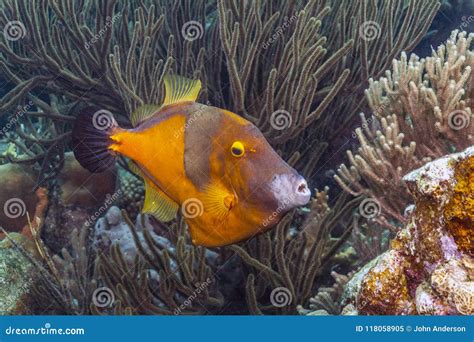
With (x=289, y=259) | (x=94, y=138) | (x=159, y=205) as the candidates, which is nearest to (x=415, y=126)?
(x=289, y=259)

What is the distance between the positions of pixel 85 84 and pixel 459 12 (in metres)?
4.27

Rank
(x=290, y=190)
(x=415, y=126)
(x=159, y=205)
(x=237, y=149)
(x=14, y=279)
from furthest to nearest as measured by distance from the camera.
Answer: (x=14, y=279) < (x=415, y=126) < (x=159, y=205) < (x=237, y=149) < (x=290, y=190)

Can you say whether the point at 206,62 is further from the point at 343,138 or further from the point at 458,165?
the point at 458,165

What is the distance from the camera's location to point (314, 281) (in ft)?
11.5

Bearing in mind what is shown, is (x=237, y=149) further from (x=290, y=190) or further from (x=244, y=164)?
(x=290, y=190)

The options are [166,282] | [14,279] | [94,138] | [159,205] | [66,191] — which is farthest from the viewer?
[66,191]

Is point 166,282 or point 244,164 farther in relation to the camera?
point 166,282

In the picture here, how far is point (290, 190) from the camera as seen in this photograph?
1876 mm

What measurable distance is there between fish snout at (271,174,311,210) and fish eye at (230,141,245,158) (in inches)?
7.2

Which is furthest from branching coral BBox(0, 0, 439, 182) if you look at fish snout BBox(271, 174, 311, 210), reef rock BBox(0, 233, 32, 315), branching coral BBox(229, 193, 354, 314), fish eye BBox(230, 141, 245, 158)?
fish snout BBox(271, 174, 311, 210)

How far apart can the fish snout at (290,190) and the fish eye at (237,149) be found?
0.18 m

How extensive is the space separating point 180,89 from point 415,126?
1554mm

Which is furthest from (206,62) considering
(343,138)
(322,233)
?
(322,233)

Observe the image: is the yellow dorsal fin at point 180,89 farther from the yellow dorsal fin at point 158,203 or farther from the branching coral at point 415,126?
the branching coral at point 415,126
